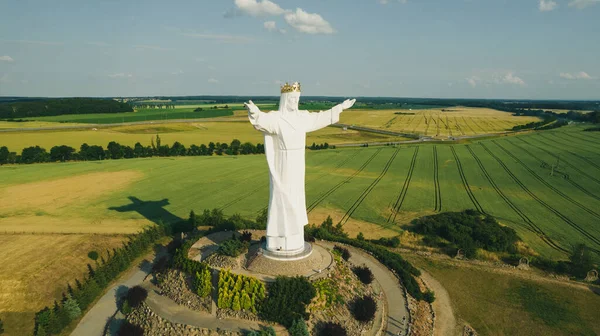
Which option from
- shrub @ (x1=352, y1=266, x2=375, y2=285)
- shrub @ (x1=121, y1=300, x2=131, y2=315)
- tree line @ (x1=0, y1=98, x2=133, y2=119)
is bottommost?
shrub @ (x1=121, y1=300, x2=131, y2=315)

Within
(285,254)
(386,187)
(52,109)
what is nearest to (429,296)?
(285,254)

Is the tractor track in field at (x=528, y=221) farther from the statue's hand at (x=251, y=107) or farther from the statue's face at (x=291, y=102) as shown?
the statue's hand at (x=251, y=107)

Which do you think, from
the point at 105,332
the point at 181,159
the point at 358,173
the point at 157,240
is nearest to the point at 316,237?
the point at 157,240

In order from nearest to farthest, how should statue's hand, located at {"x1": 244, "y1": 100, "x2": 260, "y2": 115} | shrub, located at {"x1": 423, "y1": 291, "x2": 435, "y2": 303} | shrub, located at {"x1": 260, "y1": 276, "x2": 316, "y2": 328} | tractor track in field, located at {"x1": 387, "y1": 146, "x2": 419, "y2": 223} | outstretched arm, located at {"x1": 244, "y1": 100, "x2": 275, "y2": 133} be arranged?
statue's hand, located at {"x1": 244, "y1": 100, "x2": 260, "y2": 115}
outstretched arm, located at {"x1": 244, "y1": 100, "x2": 275, "y2": 133}
shrub, located at {"x1": 260, "y1": 276, "x2": 316, "y2": 328}
shrub, located at {"x1": 423, "y1": 291, "x2": 435, "y2": 303}
tractor track in field, located at {"x1": 387, "y1": 146, "x2": 419, "y2": 223}

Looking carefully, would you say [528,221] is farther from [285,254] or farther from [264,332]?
[264,332]

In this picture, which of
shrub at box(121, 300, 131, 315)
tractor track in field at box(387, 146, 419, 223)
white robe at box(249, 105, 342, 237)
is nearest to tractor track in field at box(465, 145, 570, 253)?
tractor track in field at box(387, 146, 419, 223)

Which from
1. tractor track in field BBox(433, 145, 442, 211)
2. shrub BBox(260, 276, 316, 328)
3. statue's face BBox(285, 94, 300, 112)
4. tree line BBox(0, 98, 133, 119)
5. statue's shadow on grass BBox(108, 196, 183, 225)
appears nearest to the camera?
shrub BBox(260, 276, 316, 328)

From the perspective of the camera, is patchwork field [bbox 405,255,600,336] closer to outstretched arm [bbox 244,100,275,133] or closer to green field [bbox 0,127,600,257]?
green field [bbox 0,127,600,257]

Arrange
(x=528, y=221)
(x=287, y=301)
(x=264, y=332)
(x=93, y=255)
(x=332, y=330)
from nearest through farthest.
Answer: (x=264, y=332)
(x=332, y=330)
(x=287, y=301)
(x=93, y=255)
(x=528, y=221)
